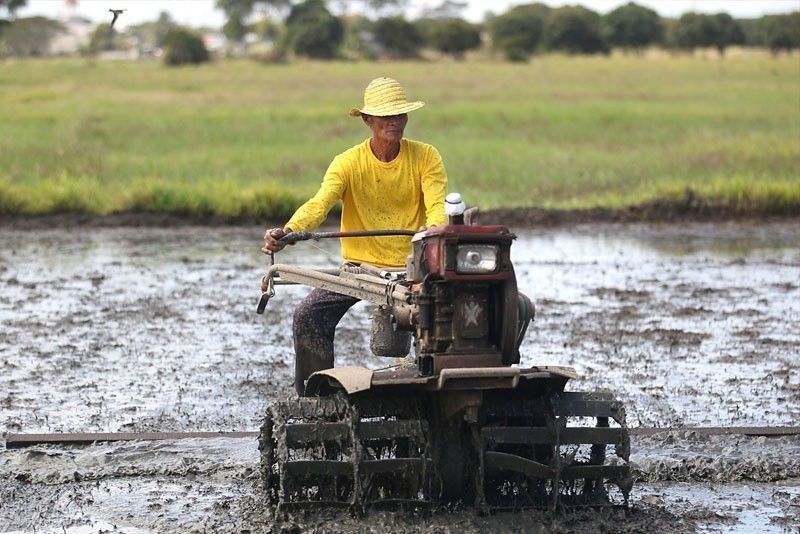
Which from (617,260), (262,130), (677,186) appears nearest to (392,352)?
(617,260)

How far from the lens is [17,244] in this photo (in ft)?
54.0

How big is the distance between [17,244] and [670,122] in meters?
16.3

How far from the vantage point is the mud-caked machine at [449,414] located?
5.45 m

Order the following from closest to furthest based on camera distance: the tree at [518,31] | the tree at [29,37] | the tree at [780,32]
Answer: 1. the tree at [780,32]
2. the tree at [29,37]
3. the tree at [518,31]

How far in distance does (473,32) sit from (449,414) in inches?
2887

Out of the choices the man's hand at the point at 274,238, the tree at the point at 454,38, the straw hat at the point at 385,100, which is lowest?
the tree at the point at 454,38

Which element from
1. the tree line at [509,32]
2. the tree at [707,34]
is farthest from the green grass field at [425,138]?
the tree at [707,34]

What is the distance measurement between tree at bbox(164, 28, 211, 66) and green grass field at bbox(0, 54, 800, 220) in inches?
368

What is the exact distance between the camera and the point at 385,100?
6371mm

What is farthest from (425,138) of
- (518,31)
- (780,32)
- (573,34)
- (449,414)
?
(518,31)

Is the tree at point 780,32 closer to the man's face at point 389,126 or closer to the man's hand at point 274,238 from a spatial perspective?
the man's face at point 389,126

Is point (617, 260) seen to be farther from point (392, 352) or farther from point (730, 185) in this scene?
point (392, 352)

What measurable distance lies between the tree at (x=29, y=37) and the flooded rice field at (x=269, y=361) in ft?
163

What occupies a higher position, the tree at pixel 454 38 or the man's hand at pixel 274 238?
the man's hand at pixel 274 238
